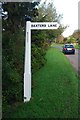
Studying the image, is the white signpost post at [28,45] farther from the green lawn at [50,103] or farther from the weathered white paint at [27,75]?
the green lawn at [50,103]

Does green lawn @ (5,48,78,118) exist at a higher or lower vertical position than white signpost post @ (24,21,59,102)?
lower

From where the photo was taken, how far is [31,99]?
908cm

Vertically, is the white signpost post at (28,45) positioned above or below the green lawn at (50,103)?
above

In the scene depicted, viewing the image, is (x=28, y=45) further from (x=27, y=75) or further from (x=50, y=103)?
(x=50, y=103)

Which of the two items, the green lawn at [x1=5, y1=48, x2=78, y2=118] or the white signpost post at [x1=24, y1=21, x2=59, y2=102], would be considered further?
the white signpost post at [x1=24, y1=21, x2=59, y2=102]

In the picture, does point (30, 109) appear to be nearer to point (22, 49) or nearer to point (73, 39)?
point (22, 49)

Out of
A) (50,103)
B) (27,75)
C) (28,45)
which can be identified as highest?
(28,45)

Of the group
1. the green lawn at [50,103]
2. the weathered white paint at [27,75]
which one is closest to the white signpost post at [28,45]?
the weathered white paint at [27,75]

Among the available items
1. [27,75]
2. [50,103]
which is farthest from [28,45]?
[50,103]

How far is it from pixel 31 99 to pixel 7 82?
1.34 metres

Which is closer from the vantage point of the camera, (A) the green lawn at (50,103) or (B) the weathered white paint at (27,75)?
(A) the green lawn at (50,103)

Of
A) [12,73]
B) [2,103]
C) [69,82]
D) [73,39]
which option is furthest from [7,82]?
[73,39]

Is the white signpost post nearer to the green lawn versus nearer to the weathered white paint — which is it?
the weathered white paint

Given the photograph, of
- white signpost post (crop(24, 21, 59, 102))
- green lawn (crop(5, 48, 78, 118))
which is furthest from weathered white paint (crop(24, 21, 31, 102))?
green lawn (crop(5, 48, 78, 118))
